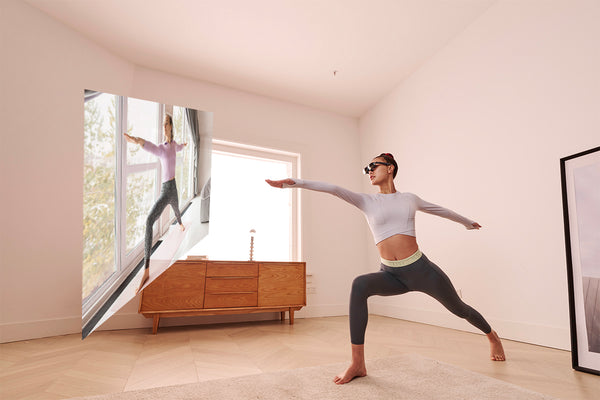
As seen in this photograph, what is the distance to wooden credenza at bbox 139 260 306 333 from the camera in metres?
3.40

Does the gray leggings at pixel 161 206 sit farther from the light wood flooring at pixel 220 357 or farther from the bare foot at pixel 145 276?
the light wood flooring at pixel 220 357

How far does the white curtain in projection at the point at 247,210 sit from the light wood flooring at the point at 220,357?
1190mm

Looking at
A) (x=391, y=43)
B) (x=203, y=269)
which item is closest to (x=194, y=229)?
(x=203, y=269)

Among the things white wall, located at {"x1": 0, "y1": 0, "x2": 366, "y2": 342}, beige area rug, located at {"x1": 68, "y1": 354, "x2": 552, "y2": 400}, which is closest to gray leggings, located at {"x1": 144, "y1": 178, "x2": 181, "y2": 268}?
beige area rug, located at {"x1": 68, "y1": 354, "x2": 552, "y2": 400}

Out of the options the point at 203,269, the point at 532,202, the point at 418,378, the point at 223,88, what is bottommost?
the point at 418,378

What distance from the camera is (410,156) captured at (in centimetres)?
451

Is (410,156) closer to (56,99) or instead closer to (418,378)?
(418,378)

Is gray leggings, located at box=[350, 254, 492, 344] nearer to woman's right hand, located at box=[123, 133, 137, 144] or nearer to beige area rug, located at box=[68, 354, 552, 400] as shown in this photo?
beige area rug, located at box=[68, 354, 552, 400]

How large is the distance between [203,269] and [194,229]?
1.34m

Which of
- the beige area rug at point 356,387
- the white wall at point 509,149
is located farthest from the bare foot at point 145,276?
the white wall at point 509,149

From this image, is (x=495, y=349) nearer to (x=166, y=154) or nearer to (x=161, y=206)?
(x=161, y=206)

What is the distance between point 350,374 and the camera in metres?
1.92

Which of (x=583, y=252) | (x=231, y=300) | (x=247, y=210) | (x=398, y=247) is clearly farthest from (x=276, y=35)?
(x=583, y=252)

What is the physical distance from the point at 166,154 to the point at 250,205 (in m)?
2.53
